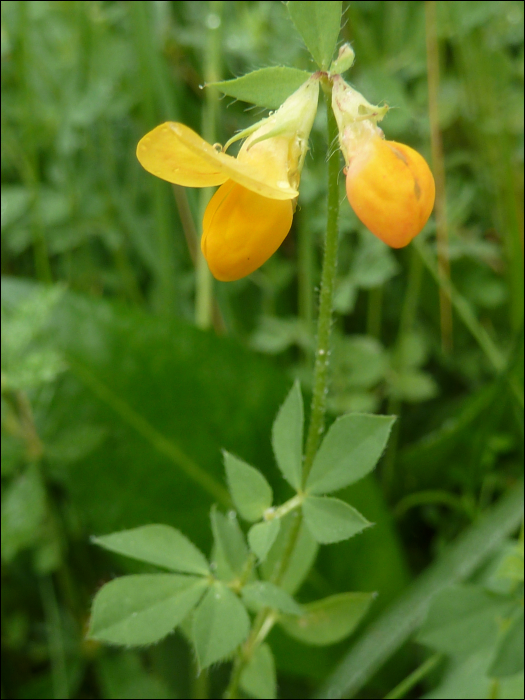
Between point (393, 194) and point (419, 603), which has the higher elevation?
point (393, 194)

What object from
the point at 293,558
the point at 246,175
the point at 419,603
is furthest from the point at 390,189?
the point at 419,603

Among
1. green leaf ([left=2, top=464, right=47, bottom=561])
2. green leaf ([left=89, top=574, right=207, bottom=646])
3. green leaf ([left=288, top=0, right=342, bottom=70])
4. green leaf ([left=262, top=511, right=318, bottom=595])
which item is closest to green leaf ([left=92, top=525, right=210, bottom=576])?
green leaf ([left=89, top=574, right=207, bottom=646])

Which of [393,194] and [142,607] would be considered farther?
[142,607]

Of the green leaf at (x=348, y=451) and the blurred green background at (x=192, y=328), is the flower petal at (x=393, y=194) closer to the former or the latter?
the green leaf at (x=348, y=451)

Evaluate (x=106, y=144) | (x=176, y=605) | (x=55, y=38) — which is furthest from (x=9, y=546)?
(x=55, y=38)

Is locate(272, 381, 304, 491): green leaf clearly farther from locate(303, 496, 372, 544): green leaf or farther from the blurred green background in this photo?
the blurred green background

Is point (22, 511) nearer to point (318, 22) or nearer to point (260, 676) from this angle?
point (260, 676)

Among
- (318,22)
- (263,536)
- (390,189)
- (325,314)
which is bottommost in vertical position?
(263,536)
